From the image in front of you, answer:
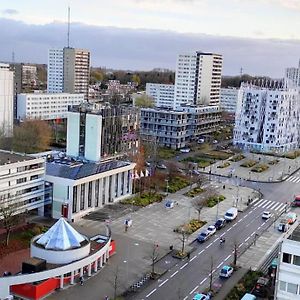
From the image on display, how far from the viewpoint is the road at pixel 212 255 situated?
69.1ft

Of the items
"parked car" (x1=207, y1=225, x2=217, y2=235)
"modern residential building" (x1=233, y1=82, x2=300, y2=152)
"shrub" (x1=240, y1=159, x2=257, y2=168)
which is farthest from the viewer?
"modern residential building" (x1=233, y1=82, x2=300, y2=152)

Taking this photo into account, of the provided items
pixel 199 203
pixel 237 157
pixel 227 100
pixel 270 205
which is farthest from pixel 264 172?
pixel 227 100

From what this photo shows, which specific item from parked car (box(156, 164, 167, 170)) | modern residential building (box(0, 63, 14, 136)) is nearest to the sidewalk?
parked car (box(156, 164, 167, 170))

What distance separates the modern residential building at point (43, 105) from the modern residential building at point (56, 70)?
16.1 meters

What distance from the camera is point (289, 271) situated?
1540 cm

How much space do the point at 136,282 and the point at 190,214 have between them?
Answer: 10.9 meters

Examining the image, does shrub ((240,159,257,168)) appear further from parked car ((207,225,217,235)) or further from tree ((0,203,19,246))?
tree ((0,203,19,246))

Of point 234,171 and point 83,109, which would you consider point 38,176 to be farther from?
point 234,171

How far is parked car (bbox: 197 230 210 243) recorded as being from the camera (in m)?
27.0

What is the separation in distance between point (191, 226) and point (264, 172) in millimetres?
19956

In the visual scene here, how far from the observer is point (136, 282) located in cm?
2158

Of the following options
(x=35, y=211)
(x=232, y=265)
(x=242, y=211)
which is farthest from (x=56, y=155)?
(x=232, y=265)

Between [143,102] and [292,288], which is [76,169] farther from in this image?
[143,102]

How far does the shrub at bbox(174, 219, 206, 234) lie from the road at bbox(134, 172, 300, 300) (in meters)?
1.37
